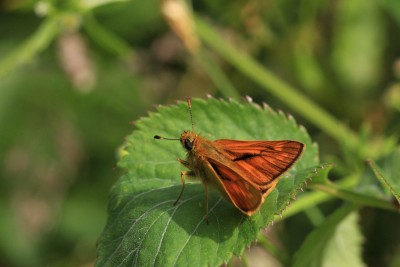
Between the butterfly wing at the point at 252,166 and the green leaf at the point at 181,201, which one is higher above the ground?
the butterfly wing at the point at 252,166

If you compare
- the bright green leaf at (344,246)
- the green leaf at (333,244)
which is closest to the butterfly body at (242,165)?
the green leaf at (333,244)

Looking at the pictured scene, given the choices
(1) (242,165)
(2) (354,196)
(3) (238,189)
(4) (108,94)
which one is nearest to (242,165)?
(1) (242,165)

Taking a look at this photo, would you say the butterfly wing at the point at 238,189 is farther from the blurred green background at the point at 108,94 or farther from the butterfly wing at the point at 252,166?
the blurred green background at the point at 108,94

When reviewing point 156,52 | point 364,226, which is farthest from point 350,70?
point 156,52

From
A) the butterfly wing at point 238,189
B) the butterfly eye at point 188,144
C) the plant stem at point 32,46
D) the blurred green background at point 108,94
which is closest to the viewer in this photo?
the butterfly wing at point 238,189

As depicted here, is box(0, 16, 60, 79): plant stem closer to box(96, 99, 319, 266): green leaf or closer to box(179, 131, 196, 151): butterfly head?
box(96, 99, 319, 266): green leaf

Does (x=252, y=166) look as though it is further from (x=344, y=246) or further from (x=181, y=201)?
(x=344, y=246)

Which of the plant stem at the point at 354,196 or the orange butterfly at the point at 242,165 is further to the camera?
the plant stem at the point at 354,196
